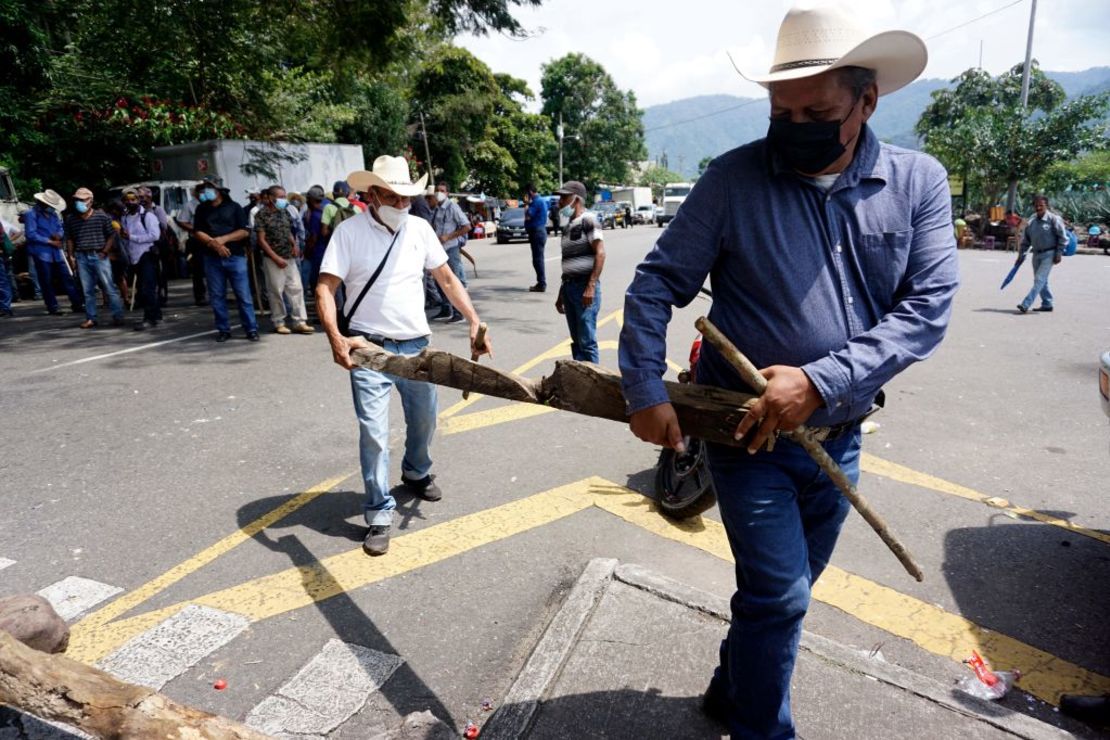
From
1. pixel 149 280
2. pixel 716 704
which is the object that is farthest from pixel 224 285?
pixel 716 704

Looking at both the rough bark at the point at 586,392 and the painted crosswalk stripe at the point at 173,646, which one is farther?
the painted crosswalk stripe at the point at 173,646

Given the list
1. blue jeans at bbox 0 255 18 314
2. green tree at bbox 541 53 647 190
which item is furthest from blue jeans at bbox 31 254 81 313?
green tree at bbox 541 53 647 190

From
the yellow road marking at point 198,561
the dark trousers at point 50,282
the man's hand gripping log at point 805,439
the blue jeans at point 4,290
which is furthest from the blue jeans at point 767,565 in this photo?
the blue jeans at point 4,290

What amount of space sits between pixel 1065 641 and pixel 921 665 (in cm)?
72

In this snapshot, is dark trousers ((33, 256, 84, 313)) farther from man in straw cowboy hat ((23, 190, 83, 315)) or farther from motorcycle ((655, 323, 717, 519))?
motorcycle ((655, 323, 717, 519))

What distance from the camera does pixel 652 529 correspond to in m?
3.98

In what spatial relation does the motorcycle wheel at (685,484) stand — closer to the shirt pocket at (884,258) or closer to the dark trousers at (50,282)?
the shirt pocket at (884,258)

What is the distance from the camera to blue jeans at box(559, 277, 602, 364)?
249 inches

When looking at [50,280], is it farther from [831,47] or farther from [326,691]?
[831,47]

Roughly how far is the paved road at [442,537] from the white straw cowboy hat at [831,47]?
2.37 meters

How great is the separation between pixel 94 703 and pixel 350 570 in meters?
1.67

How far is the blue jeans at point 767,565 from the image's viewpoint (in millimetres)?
1922

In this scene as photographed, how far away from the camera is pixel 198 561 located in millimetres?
3656

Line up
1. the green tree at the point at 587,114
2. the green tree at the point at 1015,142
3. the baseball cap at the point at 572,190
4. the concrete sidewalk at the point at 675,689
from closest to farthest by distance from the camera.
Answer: the concrete sidewalk at the point at 675,689
the baseball cap at the point at 572,190
the green tree at the point at 1015,142
the green tree at the point at 587,114
